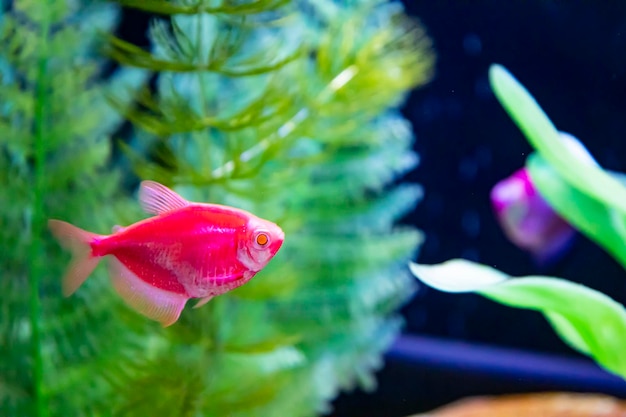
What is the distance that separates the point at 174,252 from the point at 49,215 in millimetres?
951

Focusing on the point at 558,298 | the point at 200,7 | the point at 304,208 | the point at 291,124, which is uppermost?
the point at 200,7

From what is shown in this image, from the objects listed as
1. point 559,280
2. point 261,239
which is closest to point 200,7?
point 261,239

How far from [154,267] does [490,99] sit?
117 inches

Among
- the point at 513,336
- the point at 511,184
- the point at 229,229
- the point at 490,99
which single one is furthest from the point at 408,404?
the point at 229,229

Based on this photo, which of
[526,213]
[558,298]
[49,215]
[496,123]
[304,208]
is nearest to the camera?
[558,298]

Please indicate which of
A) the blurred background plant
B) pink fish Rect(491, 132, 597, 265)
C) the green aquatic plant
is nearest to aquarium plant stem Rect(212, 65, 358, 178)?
the blurred background plant

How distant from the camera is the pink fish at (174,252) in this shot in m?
0.88

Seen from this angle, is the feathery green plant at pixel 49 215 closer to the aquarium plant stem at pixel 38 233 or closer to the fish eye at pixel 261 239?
the aquarium plant stem at pixel 38 233

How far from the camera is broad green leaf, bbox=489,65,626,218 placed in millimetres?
1525

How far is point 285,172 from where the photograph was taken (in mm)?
1748

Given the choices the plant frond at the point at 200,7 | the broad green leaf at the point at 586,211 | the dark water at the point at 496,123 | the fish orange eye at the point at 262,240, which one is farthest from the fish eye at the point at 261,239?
the dark water at the point at 496,123

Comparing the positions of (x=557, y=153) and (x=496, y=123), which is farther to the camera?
(x=496, y=123)

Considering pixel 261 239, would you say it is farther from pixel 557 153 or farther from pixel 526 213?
pixel 526 213

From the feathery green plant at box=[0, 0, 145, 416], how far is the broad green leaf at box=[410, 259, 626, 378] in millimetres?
871
